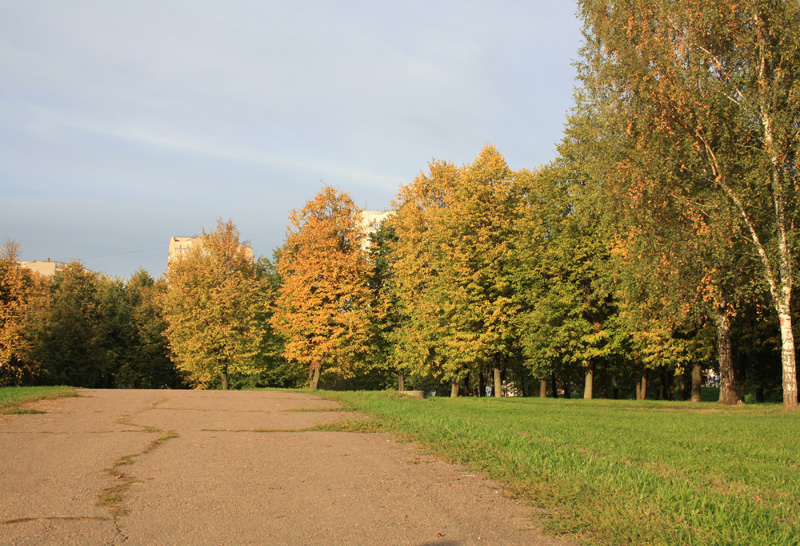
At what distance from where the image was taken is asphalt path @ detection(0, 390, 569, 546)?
5.05m

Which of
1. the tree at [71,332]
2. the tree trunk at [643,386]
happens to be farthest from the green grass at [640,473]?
the tree at [71,332]

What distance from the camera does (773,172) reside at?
816 inches

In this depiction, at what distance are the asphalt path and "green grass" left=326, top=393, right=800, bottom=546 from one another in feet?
1.58

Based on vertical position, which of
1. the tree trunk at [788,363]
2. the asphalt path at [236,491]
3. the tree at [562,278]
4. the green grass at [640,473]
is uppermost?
the tree at [562,278]

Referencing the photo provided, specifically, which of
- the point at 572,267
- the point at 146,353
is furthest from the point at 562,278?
the point at 146,353

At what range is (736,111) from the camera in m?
21.6

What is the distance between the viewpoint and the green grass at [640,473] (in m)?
5.15

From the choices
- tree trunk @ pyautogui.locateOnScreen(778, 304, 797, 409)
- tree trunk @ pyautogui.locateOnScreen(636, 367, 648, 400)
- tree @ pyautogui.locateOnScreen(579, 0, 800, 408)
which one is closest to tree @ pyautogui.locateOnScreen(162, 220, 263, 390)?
tree trunk @ pyautogui.locateOnScreen(636, 367, 648, 400)

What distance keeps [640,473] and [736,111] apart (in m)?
18.5

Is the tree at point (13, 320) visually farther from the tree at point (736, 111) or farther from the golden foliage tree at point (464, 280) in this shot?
the tree at point (736, 111)

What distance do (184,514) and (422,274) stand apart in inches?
1271

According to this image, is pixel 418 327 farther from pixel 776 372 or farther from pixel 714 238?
pixel 776 372

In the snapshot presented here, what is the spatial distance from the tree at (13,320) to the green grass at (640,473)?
1406 inches

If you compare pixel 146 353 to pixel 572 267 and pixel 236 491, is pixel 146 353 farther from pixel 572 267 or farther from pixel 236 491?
pixel 236 491
